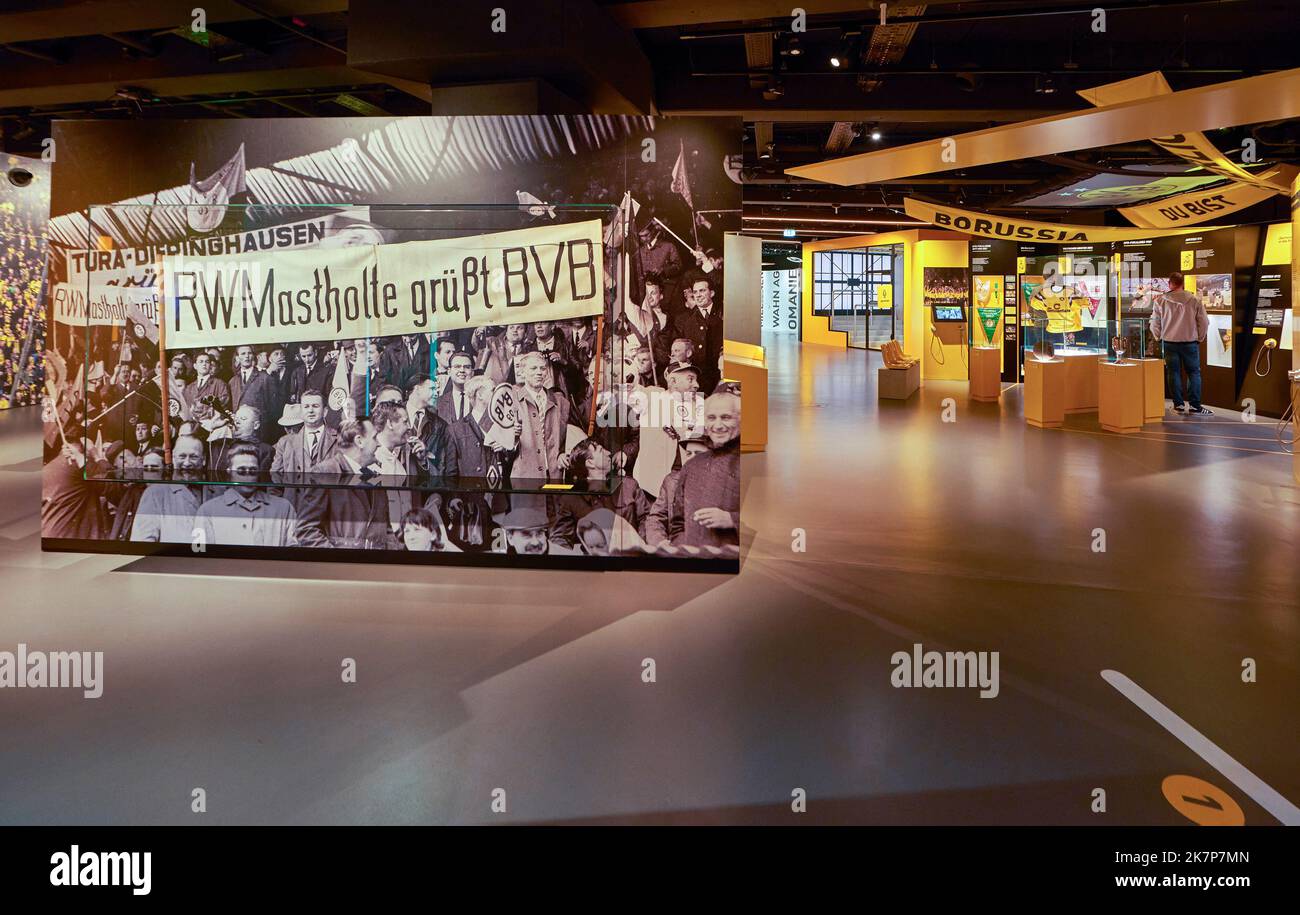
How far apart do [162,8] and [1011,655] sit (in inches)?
262

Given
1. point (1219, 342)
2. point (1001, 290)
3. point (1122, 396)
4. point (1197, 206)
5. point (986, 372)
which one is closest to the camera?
point (1197, 206)

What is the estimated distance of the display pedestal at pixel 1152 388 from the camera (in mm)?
11375

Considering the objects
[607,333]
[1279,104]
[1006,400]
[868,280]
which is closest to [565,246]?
[607,333]

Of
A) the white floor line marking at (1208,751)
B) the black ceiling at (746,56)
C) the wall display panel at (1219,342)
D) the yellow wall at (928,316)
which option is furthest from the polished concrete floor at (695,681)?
the yellow wall at (928,316)

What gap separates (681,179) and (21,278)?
37.6 feet

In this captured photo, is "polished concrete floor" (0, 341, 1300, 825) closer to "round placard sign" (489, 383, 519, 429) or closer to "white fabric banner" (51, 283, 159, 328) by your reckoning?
"round placard sign" (489, 383, 519, 429)

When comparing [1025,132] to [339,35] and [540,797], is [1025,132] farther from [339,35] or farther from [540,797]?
[540,797]

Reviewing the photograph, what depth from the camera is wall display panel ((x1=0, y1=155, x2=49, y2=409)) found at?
497 inches

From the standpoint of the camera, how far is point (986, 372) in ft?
48.8

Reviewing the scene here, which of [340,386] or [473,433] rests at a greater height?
[340,386]

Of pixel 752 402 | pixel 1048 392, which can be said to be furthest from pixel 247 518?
pixel 1048 392

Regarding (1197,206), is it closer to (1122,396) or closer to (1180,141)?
(1122,396)

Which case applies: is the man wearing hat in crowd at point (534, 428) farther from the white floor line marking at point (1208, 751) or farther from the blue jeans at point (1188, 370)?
the blue jeans at point (1188, 370)

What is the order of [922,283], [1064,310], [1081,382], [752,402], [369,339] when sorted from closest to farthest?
[369,339] → [752,402] → [1081,382] → [1064,310] → [922,283]
